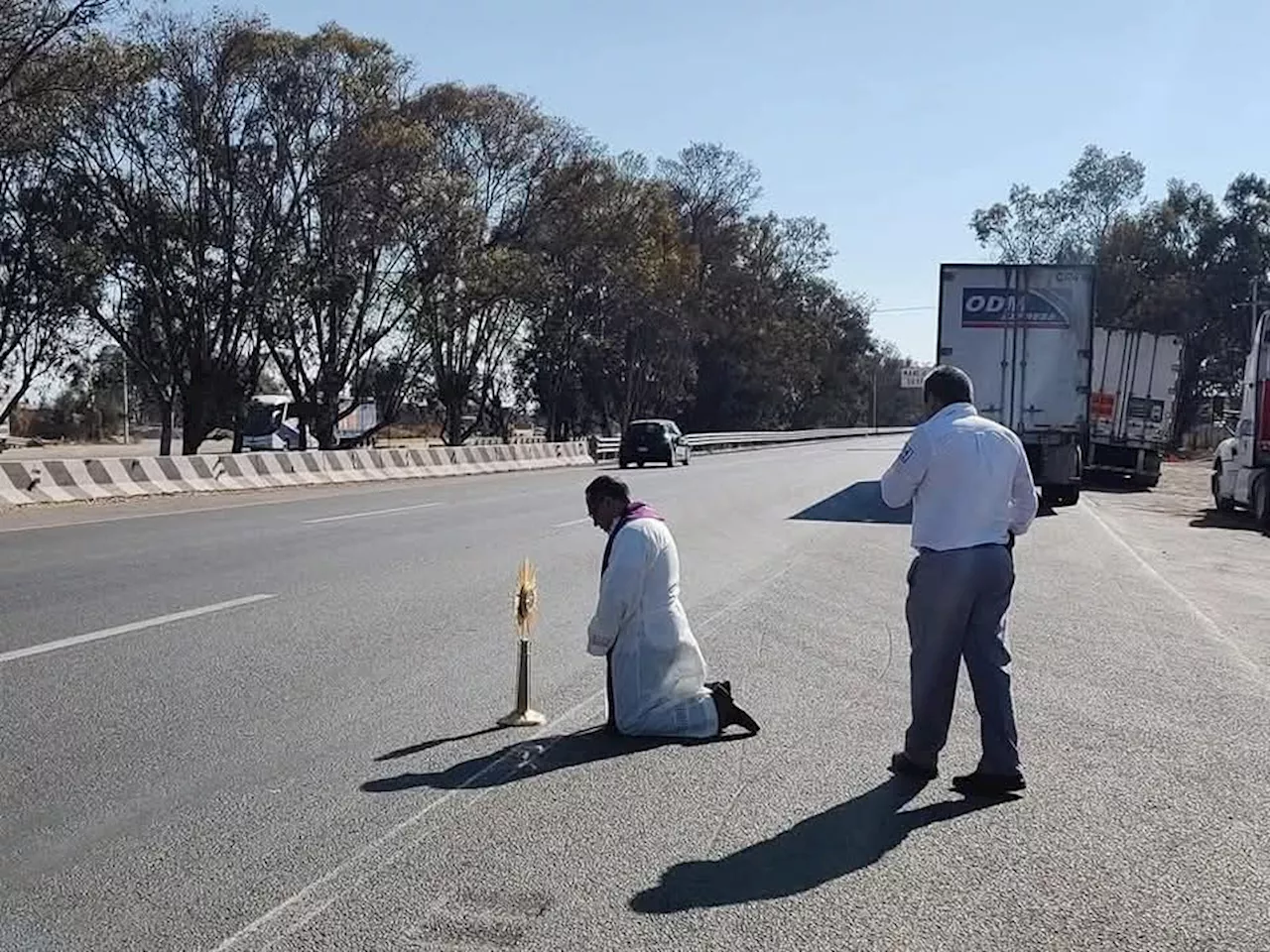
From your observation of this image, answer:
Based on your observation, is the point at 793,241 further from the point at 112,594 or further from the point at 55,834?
the point at 55,834

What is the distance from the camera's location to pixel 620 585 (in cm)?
722

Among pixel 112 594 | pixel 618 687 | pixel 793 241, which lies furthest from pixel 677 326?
pixel 618 687

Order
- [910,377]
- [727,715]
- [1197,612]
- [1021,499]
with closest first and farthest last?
[1021,499] → [727,715] → [1197,612] → [910,377]

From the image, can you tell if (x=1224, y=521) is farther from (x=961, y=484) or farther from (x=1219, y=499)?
(x=961, y=484)

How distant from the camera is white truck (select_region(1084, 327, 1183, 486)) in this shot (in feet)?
120

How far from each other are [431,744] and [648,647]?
117cm

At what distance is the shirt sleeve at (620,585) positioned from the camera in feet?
23.7

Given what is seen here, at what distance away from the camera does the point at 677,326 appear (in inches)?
2852

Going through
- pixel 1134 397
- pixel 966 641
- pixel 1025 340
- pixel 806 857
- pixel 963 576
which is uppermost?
pixel 1025 340

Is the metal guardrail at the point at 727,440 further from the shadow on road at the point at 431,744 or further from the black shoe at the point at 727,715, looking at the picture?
the shadow on road at the point at 431,744

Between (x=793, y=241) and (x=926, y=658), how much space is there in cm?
8830

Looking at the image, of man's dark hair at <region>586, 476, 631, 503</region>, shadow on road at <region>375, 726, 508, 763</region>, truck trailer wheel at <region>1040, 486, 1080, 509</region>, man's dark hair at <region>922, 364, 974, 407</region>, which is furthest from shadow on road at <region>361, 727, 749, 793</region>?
truck trailer wheel at <region>1040, 486, 1080, 509</region>

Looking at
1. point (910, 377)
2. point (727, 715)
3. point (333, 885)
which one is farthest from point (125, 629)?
point (910, 377)

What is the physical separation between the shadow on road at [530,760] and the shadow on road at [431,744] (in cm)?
29
